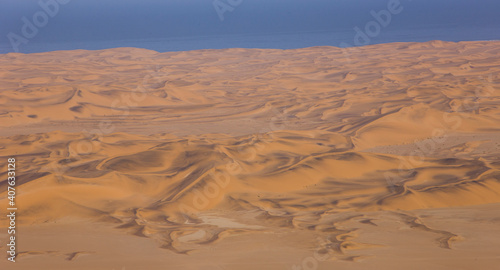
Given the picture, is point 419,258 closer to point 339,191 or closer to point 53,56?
point 339,191

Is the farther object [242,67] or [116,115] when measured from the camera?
[242,67]

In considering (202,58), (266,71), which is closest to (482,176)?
(266,71)

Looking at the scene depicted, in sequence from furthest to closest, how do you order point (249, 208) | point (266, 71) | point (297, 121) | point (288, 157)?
point (266, 71) < point (297, 121) < point (288, 157) < point (249, 208)

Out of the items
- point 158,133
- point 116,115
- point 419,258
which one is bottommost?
point 419,258

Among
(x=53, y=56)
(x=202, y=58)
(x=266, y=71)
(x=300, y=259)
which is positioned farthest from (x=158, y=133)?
(x=53, y=56)

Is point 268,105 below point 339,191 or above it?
above

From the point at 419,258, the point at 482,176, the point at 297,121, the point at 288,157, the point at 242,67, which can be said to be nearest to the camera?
the point at 419,258
